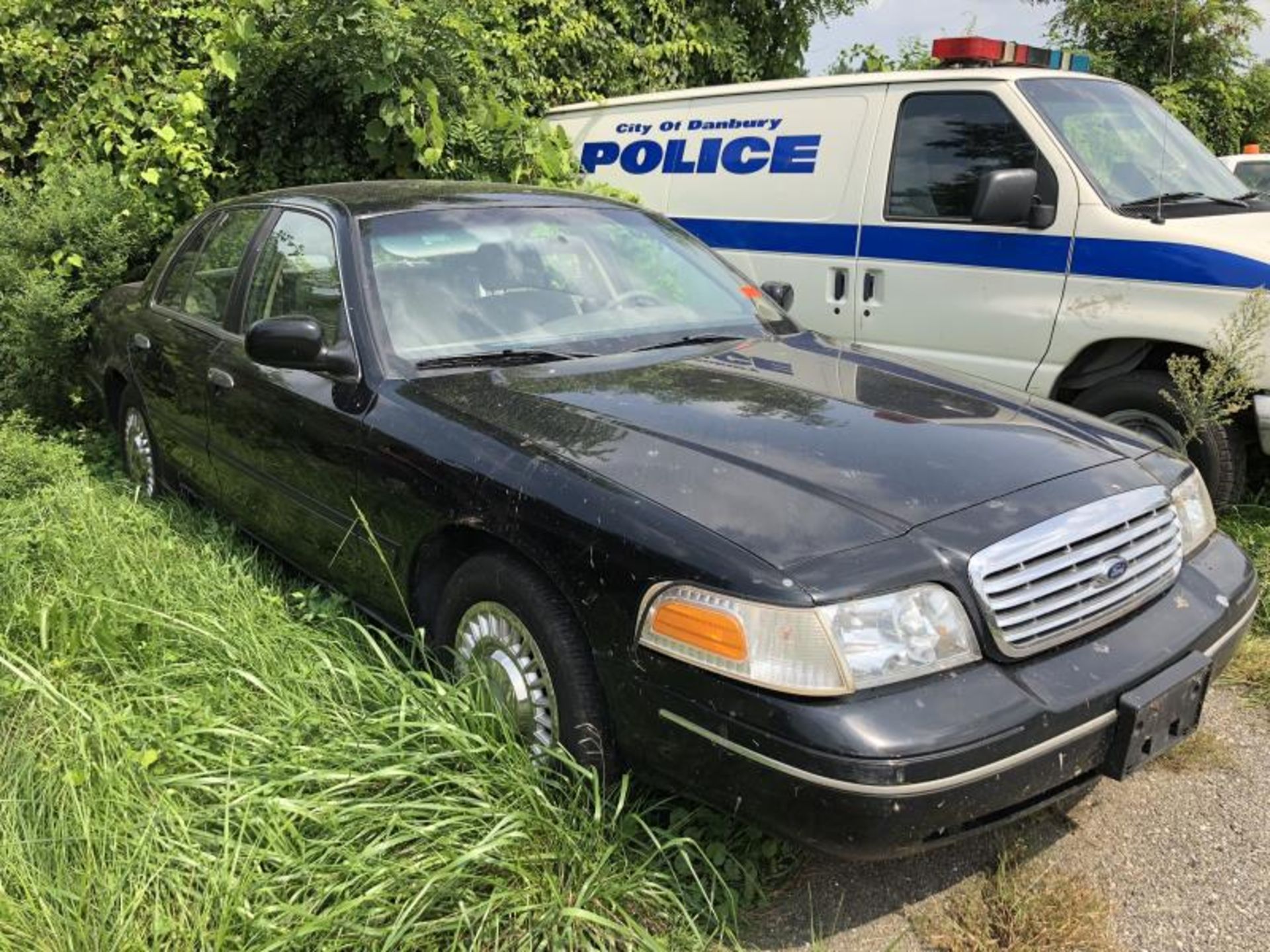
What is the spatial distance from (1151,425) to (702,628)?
124 inches

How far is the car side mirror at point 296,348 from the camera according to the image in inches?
121

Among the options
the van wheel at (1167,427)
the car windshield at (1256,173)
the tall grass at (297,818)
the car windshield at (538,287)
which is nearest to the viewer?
the tall grass at (297,818)

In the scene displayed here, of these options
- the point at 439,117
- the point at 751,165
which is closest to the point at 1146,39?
the point at 751,165

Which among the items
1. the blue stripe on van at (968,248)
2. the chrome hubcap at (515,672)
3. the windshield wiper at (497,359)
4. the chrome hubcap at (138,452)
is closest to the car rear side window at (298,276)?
the windshield wiper at (497,359)

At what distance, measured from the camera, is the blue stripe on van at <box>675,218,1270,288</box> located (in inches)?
167

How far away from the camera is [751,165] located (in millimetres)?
5906

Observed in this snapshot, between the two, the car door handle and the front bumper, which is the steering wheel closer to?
the car door handle

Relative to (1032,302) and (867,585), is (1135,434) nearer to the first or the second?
(867,585)

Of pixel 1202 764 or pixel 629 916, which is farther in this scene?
pixel 1202 764

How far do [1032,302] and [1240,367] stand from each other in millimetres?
1078

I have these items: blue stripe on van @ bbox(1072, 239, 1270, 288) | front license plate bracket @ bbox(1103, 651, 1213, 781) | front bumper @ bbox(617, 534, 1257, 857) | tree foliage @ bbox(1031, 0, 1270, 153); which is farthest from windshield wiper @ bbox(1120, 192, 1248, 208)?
tree foliage @ bbox(1031, 0, 1270, 153)

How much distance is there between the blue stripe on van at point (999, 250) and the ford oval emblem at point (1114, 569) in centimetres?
229

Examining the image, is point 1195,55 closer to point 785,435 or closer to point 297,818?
point 785,435

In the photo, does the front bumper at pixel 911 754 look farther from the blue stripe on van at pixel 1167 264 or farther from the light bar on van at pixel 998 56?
the light bar on van at pixel 998 56
